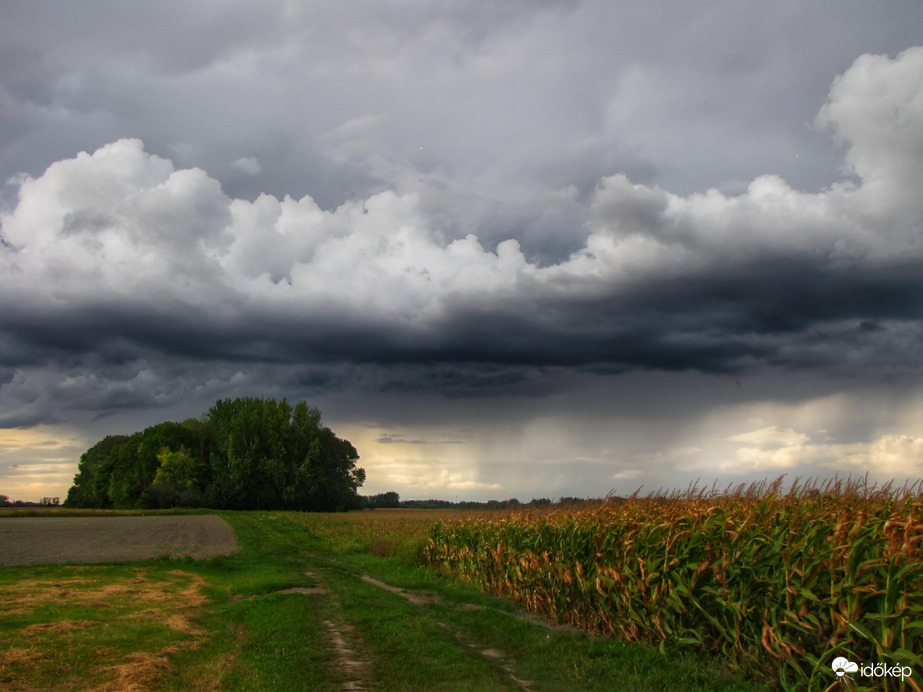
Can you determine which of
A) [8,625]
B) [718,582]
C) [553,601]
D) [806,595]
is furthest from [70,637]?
[806,595]

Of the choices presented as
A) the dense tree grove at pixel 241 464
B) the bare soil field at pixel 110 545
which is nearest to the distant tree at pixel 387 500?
the dense tree grove at pixel 241 464

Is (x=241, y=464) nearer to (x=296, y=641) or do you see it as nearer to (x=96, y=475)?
(x=96, y=475)

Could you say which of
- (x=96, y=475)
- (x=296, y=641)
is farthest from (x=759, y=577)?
(x=96, y=475)

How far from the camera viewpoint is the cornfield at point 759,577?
7551 millimetres

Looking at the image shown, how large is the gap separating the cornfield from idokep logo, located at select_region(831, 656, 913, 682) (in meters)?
0.07

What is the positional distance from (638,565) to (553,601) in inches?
169

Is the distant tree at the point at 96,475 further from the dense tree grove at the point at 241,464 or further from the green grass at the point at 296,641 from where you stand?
the green grass at the point at 296,641

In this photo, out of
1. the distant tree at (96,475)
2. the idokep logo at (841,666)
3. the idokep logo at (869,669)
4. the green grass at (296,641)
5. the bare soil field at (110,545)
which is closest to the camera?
the idokep logo at (869,669)

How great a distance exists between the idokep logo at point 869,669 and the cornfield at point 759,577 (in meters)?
0.07

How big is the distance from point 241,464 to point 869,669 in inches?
4023

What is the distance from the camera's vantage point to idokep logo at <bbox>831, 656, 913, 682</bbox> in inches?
273

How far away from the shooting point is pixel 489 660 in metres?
11.9

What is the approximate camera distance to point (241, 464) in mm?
100562

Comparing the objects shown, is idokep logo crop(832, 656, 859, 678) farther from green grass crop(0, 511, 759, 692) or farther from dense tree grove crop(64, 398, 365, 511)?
dense tree grove crop(64, 398, 365, 511)
